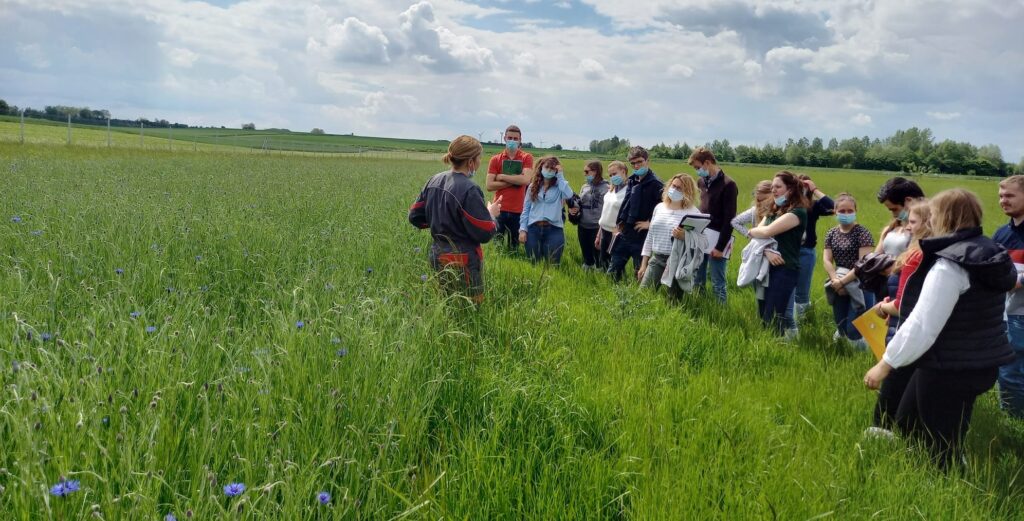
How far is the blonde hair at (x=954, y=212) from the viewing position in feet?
10.2

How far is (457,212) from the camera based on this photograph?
4562 millimetres

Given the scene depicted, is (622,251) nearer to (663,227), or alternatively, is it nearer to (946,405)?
(663,227)

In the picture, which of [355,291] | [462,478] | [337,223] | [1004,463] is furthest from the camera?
[337,223]

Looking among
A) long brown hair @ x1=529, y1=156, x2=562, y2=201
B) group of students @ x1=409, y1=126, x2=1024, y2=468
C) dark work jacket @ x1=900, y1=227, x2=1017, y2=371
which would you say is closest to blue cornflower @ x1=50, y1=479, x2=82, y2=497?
group of students @ x1=409, y1=126, x2=1024, y2=468

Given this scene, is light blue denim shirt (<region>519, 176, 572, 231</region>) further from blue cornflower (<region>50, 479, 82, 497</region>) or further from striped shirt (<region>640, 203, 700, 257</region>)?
blue cornflower (<region>50, 479, 82, 497</region>)

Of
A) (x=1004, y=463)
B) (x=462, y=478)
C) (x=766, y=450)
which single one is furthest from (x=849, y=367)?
(x=462, y=478)

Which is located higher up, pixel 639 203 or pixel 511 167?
pixel 511 167

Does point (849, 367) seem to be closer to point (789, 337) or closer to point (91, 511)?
point (789, 337)

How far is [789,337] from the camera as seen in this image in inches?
227

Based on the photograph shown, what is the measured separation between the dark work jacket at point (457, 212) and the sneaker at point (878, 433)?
275 cm

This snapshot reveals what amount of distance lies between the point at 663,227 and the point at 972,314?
140 inches

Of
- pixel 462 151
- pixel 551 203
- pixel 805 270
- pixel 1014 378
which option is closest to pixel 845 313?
pixel 805 270

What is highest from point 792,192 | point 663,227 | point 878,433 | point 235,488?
point 792,192

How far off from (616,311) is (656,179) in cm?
238
